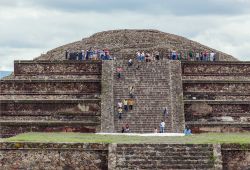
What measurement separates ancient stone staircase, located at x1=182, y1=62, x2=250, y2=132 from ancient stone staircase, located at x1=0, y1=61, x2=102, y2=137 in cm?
471

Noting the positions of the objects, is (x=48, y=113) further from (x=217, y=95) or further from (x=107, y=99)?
(x=217, y=95)

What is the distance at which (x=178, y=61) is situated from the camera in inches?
1166

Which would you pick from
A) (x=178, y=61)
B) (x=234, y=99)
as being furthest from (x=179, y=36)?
(x=234, y=99)

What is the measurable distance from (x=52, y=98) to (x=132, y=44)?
12.2 meters

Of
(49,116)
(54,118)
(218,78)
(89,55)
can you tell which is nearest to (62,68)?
(49,116)

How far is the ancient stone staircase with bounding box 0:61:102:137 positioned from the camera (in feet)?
85.5

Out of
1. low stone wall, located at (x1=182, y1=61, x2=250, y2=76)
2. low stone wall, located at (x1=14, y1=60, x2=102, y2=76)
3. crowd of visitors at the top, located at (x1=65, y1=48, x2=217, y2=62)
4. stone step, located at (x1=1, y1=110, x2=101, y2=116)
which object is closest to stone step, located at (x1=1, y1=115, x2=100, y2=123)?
stone step, located at (x1=1, y1=110, x2=101, y2=116)

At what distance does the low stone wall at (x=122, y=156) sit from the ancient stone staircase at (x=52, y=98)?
28.8ft

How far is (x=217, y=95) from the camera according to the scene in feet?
91.0

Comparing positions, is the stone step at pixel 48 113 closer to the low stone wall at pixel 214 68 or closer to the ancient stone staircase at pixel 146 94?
the ancient stone staircase at pixel 146 94

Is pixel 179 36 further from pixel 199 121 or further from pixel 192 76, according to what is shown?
pixel 199 121

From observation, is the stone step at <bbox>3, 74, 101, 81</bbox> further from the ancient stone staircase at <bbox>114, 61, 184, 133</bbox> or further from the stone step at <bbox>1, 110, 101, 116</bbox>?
the stone step at <bbox>1, 110, 101, 116</bbox>

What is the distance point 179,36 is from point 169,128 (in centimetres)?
1789

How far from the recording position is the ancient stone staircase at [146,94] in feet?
83.0
